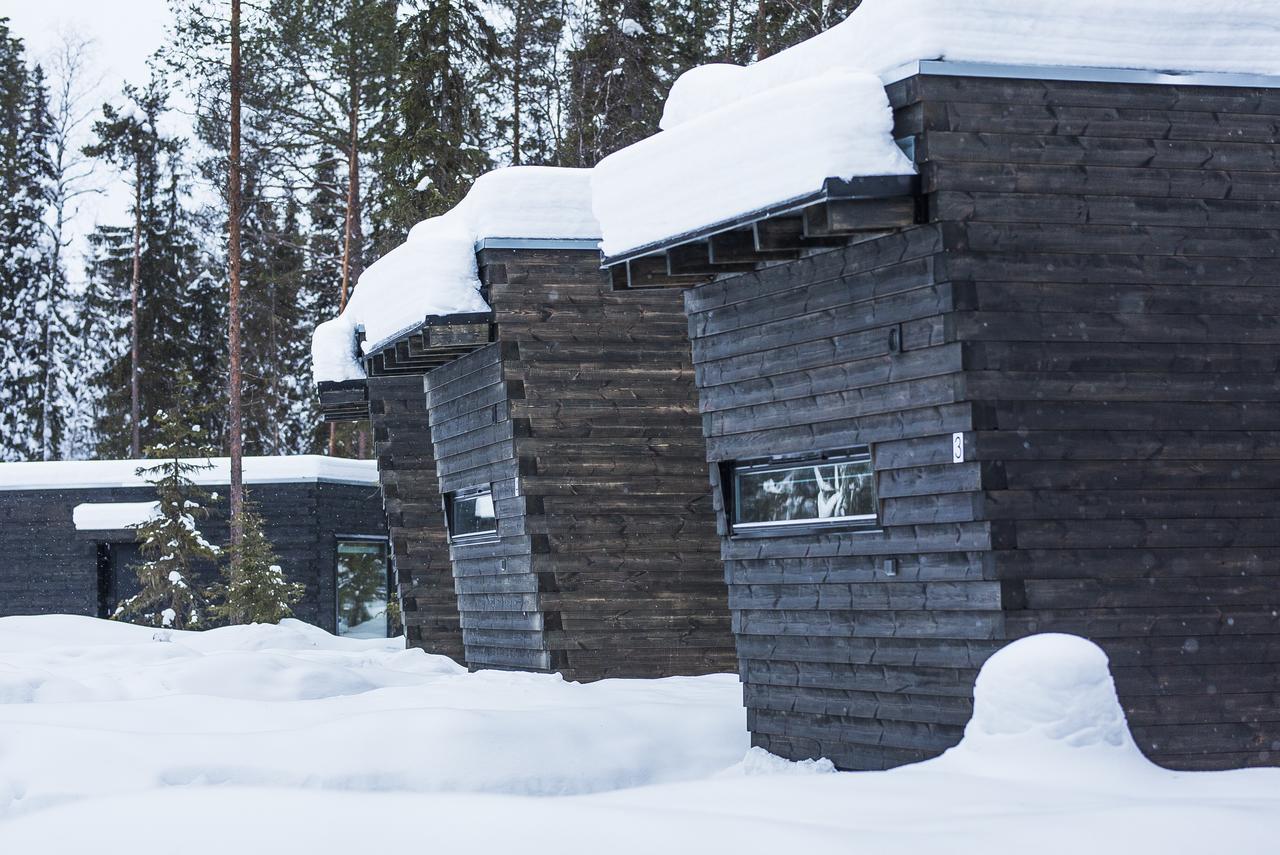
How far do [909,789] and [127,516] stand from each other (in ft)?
66.3

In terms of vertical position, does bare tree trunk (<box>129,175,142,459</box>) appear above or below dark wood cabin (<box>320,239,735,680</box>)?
above

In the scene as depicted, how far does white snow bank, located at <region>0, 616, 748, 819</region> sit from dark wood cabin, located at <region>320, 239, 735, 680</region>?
53 cm

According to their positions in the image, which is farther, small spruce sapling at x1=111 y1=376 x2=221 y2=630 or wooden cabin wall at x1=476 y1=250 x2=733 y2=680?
small spruce sapling at x1=111 y1=376 x2=221 y2=630

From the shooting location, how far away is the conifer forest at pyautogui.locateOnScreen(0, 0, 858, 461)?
79.5 ft

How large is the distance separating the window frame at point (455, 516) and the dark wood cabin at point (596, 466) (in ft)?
1.70

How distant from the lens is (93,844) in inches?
235

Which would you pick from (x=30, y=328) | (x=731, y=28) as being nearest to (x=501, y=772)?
(x=731, y=28)

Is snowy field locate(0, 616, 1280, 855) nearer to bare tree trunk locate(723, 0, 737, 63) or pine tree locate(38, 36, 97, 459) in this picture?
bare tree trunk locate(723, 0, 737, 63)

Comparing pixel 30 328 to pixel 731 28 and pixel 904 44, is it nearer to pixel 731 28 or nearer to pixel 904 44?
pixel 731 28

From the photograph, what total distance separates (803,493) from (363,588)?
17376 mm

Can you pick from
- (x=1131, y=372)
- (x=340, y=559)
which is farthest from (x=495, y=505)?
(x=340, y=559)

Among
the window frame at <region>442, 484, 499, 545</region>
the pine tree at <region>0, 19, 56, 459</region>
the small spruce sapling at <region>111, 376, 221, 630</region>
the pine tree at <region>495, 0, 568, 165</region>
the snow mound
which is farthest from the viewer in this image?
the pine tree at <region>0, 19, 56, 459</region>

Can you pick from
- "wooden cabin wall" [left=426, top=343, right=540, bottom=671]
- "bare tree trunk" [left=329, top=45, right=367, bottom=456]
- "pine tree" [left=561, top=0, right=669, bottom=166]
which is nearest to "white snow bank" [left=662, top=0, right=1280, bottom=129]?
"wooden cabin wall" [left=426, top=343, right=540, bottom=671]

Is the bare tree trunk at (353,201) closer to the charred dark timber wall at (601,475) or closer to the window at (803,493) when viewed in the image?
the charred dark timber wall at (601,475)
